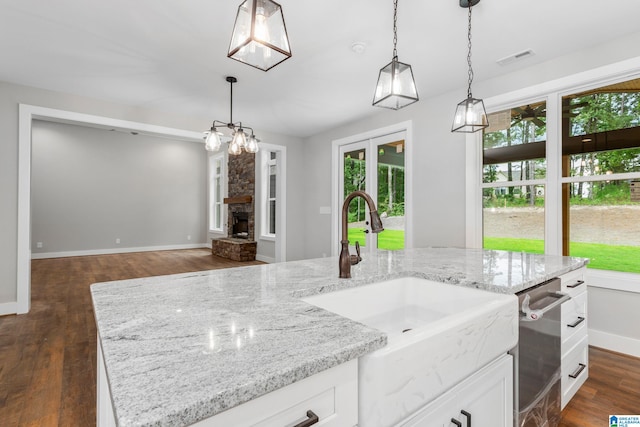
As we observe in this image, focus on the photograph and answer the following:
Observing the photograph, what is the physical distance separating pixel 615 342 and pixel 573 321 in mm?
1432

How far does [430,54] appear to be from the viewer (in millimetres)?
2885

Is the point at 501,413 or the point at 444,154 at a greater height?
the point at 444,154

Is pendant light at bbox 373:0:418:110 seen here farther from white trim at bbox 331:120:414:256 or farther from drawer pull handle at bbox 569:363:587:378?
white trim at bbox 331:120:414:256

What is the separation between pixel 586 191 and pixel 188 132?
4.82 metres

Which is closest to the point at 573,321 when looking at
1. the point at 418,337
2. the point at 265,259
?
the point at 418,337

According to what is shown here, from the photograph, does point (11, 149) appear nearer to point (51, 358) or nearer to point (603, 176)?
point (51, 358)

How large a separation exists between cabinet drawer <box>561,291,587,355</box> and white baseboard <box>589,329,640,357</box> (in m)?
1.17

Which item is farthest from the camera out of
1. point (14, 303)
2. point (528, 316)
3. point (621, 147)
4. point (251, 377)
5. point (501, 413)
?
point (14, 303)

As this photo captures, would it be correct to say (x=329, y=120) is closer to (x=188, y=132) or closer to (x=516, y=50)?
(x=188, y=132)

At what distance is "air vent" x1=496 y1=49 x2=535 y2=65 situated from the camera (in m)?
2.85

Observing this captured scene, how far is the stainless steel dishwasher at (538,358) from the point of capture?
128 cm

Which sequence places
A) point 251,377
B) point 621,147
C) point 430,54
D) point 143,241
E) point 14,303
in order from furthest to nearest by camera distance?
point 143,241
point 14,303
point 430,54
point 621,147
point 251,377

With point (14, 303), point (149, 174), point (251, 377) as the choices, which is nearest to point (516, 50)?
point (251, 377)

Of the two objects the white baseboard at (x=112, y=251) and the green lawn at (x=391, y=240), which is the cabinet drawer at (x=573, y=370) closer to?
the green lawn at (x=391, y=240)
